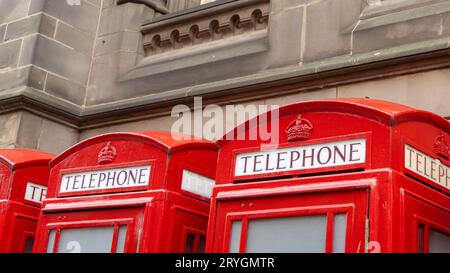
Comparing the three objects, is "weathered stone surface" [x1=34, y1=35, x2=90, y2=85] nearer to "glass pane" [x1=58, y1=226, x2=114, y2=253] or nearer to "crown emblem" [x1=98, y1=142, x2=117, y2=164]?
"crown emblem" [x1=98, y1=142, x2=117, y2=164]

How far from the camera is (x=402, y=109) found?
3836 mm

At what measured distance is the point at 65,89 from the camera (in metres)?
7.82

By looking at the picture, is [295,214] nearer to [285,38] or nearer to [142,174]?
[142,174]

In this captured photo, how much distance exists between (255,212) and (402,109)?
1.01m

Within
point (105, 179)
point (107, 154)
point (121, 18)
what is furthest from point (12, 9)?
point (105, 179)

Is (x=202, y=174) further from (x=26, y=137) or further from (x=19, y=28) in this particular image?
(x=19, y=28)

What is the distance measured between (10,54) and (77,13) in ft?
3.01

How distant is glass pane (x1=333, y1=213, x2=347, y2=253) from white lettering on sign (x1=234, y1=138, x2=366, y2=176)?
0.98ft

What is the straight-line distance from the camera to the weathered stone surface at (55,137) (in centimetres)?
751

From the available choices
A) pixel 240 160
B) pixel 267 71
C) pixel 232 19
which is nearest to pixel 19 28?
pixel 232 19

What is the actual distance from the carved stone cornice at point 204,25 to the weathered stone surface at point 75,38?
75 centimetres

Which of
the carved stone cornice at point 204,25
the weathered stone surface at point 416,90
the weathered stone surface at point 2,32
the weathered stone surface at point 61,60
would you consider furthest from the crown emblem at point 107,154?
the weathered stone surface at point 2,32

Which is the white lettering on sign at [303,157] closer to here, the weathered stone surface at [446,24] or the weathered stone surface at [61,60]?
the weathered stone surface at [446,24]

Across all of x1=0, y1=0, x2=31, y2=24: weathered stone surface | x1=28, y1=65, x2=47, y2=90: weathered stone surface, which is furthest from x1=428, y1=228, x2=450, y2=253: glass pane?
x1=0, y1=0, x2=31, y2=24: weathered stone surface
